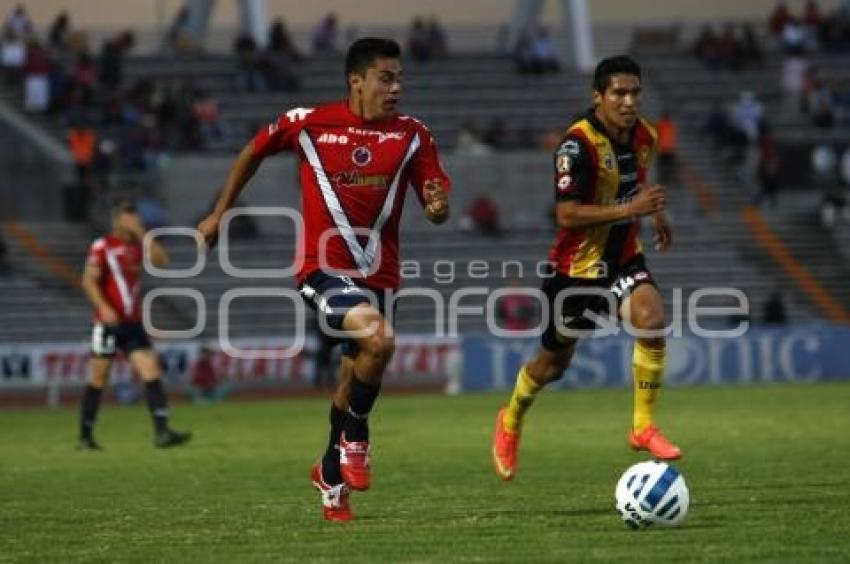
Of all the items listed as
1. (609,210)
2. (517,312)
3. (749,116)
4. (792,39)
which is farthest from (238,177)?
(792,39)

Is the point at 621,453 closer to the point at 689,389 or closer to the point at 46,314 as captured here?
the point at 689,389

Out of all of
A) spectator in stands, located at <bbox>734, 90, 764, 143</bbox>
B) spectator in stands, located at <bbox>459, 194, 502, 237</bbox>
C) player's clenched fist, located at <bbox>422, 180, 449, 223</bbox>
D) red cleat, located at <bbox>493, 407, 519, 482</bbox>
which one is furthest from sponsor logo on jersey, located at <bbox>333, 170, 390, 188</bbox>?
spectator in stands, located at <bbox>734, 90, 764, 143</bbox>

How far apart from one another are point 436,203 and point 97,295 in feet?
30.0

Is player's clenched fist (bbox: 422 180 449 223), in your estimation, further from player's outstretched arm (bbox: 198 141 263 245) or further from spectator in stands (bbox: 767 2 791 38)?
spectator in stands (bbox: 767 2 791 38)

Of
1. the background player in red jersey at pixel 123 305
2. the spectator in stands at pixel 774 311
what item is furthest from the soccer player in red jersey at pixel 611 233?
the spectator in stands at pixel 774 311

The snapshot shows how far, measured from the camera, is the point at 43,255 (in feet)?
130

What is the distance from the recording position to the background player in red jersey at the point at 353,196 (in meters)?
12.2

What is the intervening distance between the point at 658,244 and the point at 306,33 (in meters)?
35.7

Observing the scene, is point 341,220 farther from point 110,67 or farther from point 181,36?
point 181,36

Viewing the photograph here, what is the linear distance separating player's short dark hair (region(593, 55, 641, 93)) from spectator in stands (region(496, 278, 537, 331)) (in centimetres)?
2279

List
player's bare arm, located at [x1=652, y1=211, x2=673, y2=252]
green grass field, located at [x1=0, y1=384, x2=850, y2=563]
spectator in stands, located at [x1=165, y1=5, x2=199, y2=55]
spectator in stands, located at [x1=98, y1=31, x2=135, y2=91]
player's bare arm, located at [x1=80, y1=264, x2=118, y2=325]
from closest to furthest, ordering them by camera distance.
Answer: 1. green grass field, located at [x1=0, y1=384, x2=850, y2=563]
2. player's bare arm, located at [x1=652, y1=211, x2=673, y2=252]
3. player's bare arm, located at [x1=80, y1=264, x2=118, y2=325]
4. spectator in stands, located at [x1=98, y1=31, x2=135, y2=91]
5. spectator in stands, located at [x1=165, y1=5, x2=199, y2=55]

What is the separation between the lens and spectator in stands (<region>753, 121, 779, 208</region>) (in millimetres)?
44906

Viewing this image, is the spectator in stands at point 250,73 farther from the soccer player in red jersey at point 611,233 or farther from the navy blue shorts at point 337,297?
the navy blue shorts at point 337,297

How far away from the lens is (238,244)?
40.6 metres
